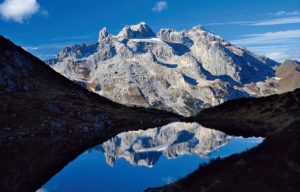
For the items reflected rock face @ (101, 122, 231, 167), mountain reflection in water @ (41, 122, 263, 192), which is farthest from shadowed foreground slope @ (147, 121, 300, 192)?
reflected rock face @ (101, 122, 231, 167)

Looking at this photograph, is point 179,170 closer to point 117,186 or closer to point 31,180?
point 117,186

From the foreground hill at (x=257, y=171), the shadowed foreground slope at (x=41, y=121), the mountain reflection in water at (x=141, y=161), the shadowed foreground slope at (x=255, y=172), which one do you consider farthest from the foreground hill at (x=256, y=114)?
the shadowed foreground slope at (x=255, y=172)

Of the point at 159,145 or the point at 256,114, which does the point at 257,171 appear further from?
the point at 256,114

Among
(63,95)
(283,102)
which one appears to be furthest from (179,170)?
(63,95)

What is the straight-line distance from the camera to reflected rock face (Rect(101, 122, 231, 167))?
63.4 m

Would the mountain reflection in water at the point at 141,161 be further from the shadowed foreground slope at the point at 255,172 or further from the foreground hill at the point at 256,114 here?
the foreground hill at the point at 256,114

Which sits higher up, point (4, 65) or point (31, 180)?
point (4, 65)

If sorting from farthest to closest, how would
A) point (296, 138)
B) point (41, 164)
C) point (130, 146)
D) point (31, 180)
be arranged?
point (130, 146) < point (41, 164) < point (31, 180) < point (296, 138)

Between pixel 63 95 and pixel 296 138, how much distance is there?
11858cm

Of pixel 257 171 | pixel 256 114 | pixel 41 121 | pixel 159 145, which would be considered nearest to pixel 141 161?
pixel 159 145

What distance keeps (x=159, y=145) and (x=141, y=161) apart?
14.2 m

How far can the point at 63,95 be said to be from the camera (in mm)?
156500

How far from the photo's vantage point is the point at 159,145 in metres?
74.9

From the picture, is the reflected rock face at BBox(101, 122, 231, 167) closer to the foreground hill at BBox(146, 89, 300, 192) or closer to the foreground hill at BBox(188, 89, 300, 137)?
the foreground hill at BBox(146, 89, 300, 192)
